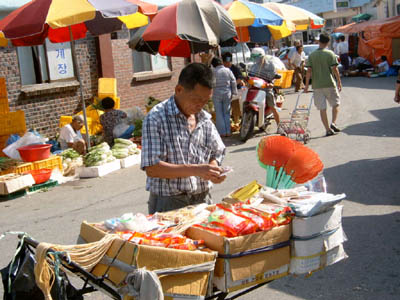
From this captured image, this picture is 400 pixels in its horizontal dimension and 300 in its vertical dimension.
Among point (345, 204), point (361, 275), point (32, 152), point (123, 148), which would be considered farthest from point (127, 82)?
point (361, 275)

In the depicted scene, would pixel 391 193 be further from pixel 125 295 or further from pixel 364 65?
pixel 364 65

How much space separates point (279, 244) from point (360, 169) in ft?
20.6

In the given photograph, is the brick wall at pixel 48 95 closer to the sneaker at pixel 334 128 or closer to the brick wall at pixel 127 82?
the brick wall at pixel 127 82

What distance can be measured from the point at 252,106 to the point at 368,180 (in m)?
4.44

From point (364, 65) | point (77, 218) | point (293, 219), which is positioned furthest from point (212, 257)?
point (364, 65)

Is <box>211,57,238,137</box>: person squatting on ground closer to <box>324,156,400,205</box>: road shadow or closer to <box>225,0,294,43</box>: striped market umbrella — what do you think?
<box>225,0,294,43</box>: striped market umbrella

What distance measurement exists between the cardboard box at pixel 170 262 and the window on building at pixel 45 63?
10640mm

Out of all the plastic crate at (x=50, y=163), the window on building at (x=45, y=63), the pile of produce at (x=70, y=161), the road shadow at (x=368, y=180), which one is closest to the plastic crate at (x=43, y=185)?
the plastic crate at (x=50, y=163)

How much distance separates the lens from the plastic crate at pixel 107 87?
13992mm

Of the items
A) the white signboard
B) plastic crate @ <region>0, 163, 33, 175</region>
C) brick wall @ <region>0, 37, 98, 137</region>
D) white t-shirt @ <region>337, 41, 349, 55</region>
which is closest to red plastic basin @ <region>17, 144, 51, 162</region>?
plastic crate @ <region>0, 163, 33, 175</region>

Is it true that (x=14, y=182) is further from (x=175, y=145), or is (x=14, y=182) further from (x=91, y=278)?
(x=91, y=278)

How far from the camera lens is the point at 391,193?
24.6 ft

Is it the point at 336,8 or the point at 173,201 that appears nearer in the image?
the point at 173,201

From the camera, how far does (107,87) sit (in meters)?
14.1
